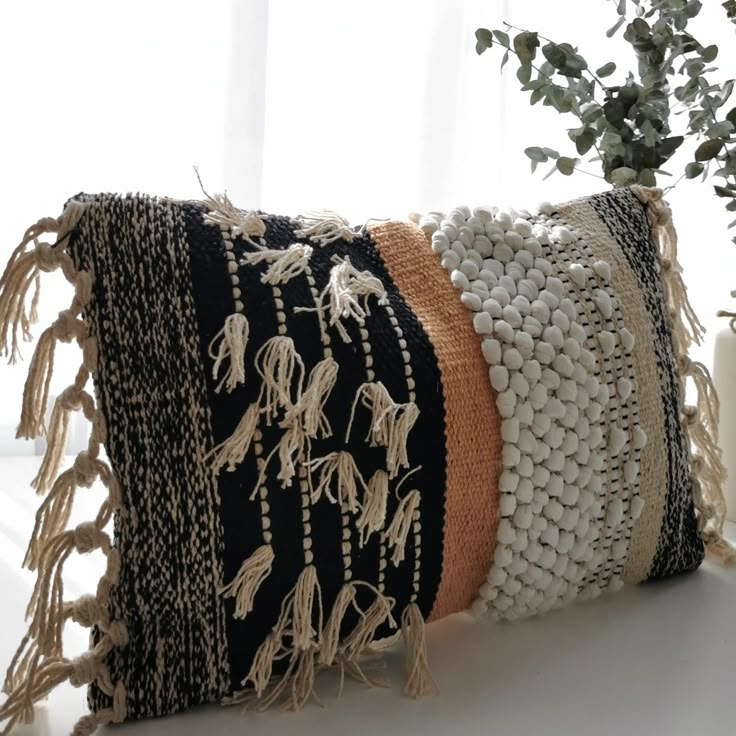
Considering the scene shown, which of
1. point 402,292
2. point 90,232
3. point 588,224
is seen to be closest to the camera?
point 90,232

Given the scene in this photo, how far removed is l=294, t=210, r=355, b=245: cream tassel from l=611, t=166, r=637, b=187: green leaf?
0.36 metres

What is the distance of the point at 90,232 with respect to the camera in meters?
0.66

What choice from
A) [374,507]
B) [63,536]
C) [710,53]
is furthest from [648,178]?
[63,536]

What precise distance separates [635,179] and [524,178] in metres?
0.60

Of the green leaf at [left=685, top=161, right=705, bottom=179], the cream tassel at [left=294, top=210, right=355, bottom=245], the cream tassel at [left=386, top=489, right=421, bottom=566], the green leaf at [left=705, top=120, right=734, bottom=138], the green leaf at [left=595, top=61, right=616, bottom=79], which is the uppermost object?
the green leaf at [left=595, top=61, right=616, bottom=79]

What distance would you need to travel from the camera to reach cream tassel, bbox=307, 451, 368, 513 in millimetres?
667

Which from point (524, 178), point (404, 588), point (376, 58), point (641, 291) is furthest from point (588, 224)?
point (524, 178)

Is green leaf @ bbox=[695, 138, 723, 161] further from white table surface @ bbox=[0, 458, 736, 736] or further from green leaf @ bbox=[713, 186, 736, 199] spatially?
white table surface @ bbox=[0, 458, 736, 736]

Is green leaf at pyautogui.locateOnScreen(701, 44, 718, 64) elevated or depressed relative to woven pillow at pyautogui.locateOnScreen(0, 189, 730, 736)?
elevated

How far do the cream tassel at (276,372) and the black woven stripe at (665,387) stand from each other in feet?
1.13

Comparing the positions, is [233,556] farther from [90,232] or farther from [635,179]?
[635,179]

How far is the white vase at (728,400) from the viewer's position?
41.0 inches

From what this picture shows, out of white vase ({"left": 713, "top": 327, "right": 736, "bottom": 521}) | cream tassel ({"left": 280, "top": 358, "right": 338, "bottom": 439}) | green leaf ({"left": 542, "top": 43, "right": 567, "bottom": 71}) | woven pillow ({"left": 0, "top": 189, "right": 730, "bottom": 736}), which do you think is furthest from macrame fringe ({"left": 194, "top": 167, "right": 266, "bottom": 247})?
white vase ({"left": 713, "top": 327, "right": 736, "bottom": 521})

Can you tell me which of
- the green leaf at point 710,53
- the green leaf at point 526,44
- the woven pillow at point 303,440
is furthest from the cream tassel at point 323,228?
the green leaf at point 710,53
